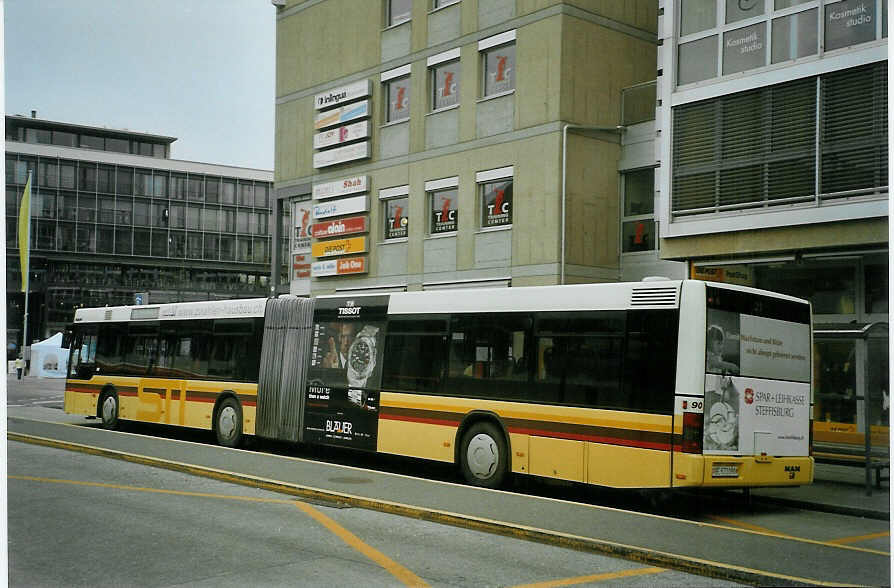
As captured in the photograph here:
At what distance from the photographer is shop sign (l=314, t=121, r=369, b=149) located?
29.0 metres

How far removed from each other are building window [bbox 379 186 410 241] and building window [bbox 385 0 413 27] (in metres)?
4.51

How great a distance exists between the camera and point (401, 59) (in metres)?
28.1

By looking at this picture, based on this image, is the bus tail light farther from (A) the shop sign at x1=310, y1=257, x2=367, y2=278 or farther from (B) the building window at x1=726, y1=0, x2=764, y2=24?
(A) the shop sign at x1=310, y1=257, x2=367, y2=278

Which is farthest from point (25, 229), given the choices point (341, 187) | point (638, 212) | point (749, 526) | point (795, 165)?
point (341, 187)

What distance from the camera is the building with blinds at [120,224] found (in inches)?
549

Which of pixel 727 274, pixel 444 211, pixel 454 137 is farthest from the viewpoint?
pixel 444 211

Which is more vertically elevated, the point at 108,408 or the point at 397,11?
the point at 397,11

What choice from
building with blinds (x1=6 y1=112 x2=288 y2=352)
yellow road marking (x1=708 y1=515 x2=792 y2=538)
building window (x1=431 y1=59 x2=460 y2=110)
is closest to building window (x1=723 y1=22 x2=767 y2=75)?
yellow road marking (x1=708 y1=515 x2=792 y2=538)

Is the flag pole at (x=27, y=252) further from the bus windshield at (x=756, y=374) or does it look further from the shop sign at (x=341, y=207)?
the shop sign at (x=341, y=207)

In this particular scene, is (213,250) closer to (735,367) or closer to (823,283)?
(823,283)

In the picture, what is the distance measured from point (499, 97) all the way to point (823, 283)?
33.8 feet

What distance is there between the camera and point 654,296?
12.6 m

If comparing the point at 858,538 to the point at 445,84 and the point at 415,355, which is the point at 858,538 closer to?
the point at 415,355

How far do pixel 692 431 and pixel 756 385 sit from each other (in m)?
1.16
